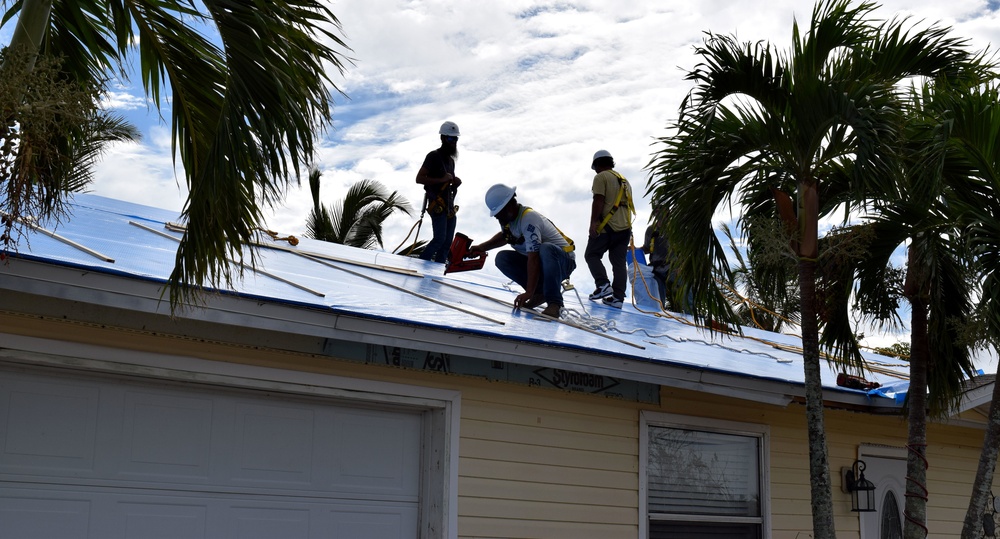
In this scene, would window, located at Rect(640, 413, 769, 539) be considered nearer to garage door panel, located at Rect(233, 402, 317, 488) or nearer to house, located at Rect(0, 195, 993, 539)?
house, located at Rect(0, 195, 993, 539)

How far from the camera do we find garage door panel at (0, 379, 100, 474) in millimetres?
5613

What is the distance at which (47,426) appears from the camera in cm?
573

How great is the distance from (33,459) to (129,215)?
400 centimetres

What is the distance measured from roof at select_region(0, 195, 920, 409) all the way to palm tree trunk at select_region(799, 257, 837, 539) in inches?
38.3

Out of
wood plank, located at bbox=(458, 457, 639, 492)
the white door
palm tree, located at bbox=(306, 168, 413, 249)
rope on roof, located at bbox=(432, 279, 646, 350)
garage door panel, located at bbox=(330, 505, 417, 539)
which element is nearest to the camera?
garage door panel, located at bbox=(330, 505, 417, 539)

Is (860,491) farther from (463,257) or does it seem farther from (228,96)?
(228,96)

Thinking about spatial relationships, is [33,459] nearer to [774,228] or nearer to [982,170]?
[774,228]

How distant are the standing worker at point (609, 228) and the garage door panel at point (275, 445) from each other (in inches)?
217

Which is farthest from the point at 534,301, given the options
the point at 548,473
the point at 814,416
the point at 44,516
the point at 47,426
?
the point at 44,516

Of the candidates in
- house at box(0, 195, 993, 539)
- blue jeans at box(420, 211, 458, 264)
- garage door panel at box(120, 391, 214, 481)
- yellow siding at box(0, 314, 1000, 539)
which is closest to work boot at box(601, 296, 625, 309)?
blue jeans at box(420, 211, 458, 264)

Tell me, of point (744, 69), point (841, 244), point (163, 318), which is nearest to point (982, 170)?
point (841, 244)

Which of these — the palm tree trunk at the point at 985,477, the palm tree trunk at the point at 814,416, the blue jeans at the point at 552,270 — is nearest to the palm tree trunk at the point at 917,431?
the palm tree trunk at the point at 985,477

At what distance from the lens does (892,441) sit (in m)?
10.4

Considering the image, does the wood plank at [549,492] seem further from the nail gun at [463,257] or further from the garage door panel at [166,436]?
the nail gun at [463,257]
